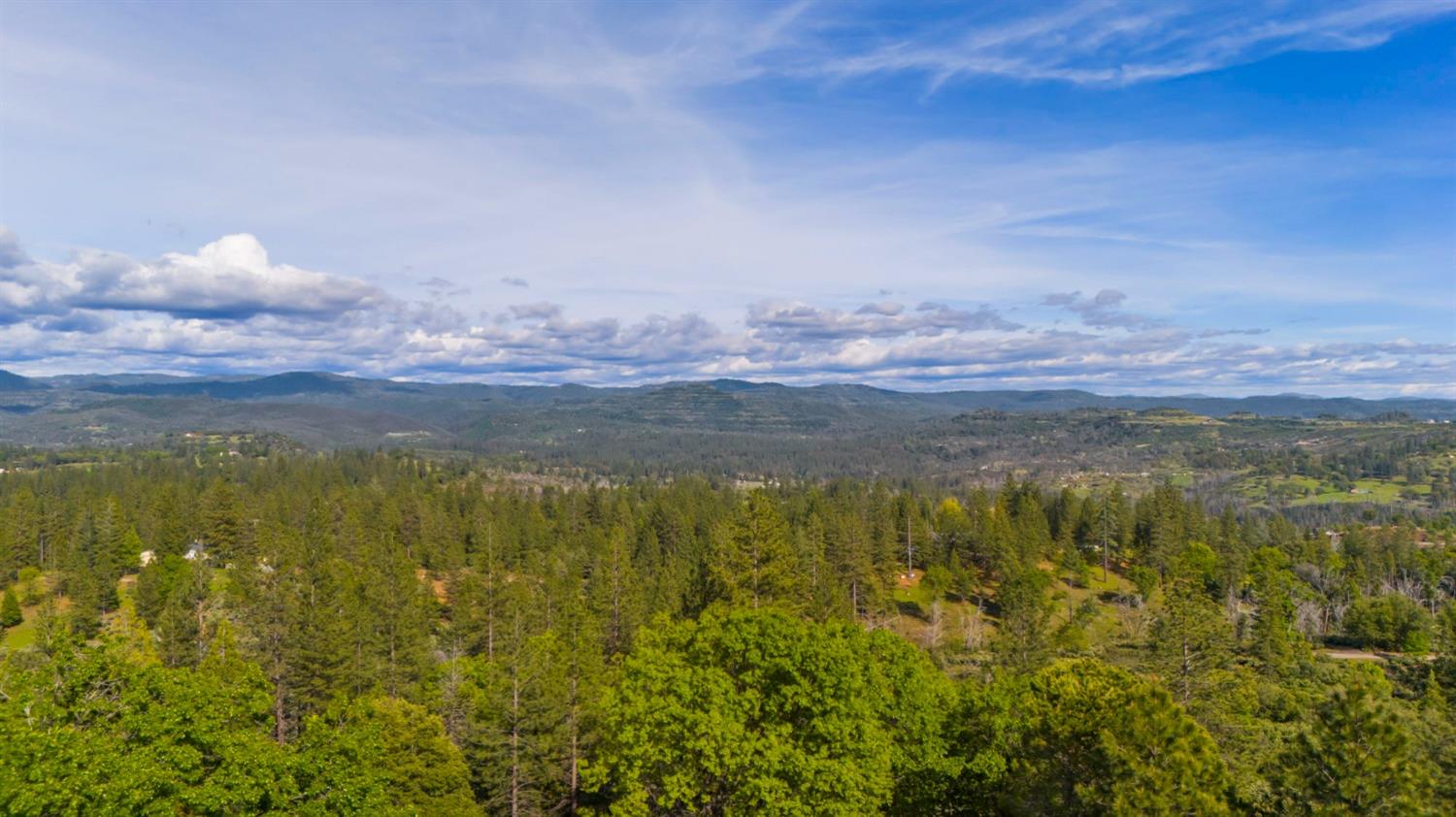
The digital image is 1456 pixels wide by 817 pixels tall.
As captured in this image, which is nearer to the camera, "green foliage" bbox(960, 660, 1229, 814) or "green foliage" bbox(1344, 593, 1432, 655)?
"green foliage" bbox(960, 660, 1229, 814)

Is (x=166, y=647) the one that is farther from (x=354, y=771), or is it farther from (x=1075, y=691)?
(x=1075, y=691)

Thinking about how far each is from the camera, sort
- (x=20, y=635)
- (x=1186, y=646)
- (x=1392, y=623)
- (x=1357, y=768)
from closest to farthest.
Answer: (x=1357, y=768), (x=1186, y=646), (x=20, y=635), (x=1392, y=623)

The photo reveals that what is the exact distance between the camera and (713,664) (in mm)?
27969

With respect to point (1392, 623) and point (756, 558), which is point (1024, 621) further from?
point (1392, 623)

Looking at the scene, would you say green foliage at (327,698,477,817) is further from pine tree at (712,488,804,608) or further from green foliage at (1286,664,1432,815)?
green foliage at (1286,664,1432,815)

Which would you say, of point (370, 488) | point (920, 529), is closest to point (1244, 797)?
point (920, 529)

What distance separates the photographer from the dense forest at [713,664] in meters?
20.0

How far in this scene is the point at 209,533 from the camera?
88.8 meters

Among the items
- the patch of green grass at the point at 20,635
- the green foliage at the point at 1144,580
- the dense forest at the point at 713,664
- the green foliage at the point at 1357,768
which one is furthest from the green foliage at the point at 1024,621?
the patch of green grass at the point at 20,635

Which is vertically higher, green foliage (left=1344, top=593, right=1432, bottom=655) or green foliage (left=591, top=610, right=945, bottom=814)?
green foliage (left=591, top=610, right=945, bottom=814)

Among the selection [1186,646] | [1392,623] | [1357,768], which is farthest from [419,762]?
[1392,623]

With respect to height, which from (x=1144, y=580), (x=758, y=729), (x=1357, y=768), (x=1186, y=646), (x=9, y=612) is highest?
(x=1357, y=768)

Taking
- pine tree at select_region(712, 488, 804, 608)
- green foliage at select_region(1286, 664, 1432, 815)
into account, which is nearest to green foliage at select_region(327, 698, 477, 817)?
pine tree at select_region(712, 488, 804, 608)

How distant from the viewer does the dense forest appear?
20.0m
